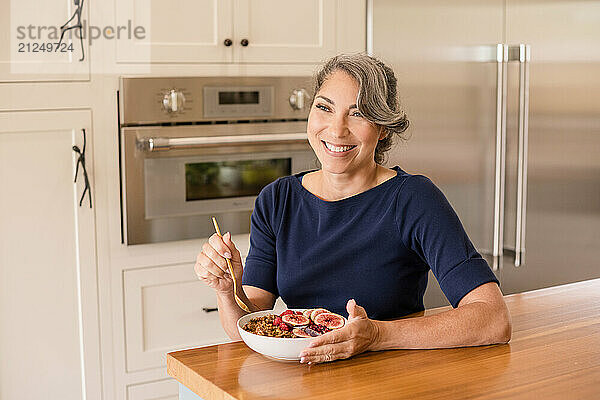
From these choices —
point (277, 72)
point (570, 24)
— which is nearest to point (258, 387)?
point (277, 72)

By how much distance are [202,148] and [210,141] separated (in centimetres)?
4

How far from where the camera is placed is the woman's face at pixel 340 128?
1766 mm

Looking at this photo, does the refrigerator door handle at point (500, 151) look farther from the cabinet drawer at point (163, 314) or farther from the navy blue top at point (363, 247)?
the navy blue top at point (363, 247)

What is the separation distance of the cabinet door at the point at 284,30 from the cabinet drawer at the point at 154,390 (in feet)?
3.72

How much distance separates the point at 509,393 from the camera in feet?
4.30

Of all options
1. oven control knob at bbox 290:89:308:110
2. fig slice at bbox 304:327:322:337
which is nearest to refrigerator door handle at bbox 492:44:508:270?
oven control knob at bbox 290:89:308:110

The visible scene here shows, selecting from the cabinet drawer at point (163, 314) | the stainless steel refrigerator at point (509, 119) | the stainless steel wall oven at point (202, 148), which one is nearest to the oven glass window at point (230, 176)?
the stainless steel wall oven at point (202, 148)

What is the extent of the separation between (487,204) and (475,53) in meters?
0.60

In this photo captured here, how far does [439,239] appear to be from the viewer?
1710 mm

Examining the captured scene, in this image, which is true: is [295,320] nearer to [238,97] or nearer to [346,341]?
[346,341]

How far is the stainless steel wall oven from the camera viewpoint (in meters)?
2.60

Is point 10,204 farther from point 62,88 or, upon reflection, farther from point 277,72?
point 277,72

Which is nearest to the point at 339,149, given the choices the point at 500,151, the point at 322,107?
the point at 322,107

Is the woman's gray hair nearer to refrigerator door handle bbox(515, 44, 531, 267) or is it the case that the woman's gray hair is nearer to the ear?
the ear
